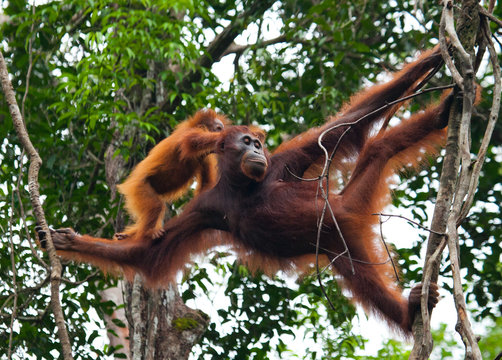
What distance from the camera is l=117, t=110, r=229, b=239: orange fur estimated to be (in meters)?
5.13

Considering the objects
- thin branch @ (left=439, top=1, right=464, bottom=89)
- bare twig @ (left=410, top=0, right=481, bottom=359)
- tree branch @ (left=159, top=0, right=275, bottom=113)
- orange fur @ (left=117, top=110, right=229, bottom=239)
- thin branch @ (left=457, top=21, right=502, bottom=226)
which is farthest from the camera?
tree branch @ (left=159, top=0, right=275, bottom=113)

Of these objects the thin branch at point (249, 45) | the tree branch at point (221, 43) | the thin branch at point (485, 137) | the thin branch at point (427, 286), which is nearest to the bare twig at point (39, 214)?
the thin branch at point (427, 286)

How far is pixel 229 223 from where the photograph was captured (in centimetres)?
459

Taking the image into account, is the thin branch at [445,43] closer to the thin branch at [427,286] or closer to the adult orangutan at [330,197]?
the adult orangutan at [330,197]

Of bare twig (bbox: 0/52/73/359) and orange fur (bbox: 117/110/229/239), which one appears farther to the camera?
orange fur (bbox: 117/110/229/239)

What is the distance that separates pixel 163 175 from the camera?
5.37 m

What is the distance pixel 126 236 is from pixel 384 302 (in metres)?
2.16

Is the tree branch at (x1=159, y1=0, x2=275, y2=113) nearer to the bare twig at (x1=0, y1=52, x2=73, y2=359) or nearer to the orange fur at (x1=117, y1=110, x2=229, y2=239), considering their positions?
the orange fur at (x1=117, y1=110, x2=229, y2=239)

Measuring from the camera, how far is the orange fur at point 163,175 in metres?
5.13

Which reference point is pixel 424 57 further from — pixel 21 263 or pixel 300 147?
pixel 21 263

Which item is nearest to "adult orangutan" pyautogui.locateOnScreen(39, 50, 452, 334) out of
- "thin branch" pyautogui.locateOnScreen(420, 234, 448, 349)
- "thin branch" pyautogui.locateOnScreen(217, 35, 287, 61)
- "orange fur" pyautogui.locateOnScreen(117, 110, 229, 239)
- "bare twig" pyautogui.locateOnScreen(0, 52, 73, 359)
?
"orange fur" pyautogui.locateOnScreen(117, 110, 229, 239)

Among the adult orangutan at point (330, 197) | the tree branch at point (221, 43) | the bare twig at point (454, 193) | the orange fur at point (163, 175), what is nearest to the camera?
the bare twig at point (454, 193)

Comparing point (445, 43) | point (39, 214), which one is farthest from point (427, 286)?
point (39, 214)

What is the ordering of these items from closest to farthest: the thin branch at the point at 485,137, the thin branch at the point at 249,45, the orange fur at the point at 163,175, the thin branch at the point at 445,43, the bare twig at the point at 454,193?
1. the bare twig at the point at 454,193
2. the thin branch at the point at 485,137
3. the thin branch at the point at 445,43
4. the orange fur at the point at 163,175
5. the thin branch at the point at 249,45
